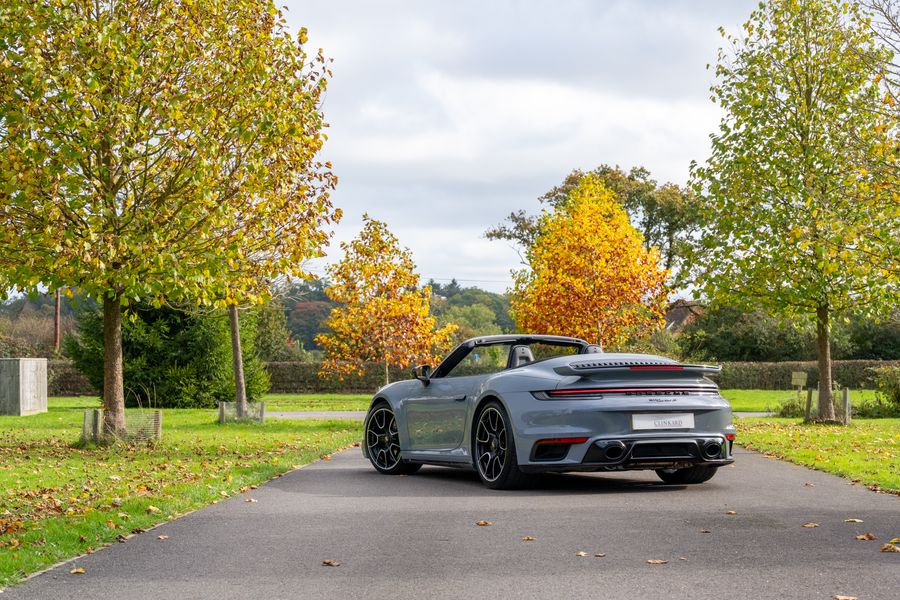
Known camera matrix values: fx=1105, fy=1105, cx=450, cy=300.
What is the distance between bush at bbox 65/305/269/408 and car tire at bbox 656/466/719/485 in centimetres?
2377

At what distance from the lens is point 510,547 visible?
278 inches

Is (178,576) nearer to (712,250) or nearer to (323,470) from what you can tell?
(323,470)

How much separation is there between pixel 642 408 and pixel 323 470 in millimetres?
4650

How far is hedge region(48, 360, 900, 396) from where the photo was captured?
1795 inches

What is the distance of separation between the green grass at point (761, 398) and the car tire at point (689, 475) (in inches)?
775

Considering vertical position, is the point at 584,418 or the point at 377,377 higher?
the point at 584,418

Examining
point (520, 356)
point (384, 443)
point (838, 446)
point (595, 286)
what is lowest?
point (838, 446)

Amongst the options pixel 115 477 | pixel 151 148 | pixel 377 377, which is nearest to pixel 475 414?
pixel 115 477

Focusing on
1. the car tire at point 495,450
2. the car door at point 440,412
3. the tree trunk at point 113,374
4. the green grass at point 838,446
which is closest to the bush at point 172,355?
the green grass at point 838,446

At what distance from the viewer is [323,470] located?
513 inches

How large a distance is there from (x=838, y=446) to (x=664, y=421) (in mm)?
7552

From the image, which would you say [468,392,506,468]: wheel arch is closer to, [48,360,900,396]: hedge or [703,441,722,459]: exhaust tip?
[703,441,722,459]: exhaust tip

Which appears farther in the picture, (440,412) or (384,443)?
Answer: (384,443)

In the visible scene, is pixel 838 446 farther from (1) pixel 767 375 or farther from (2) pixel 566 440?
(1) pixel 767 375
